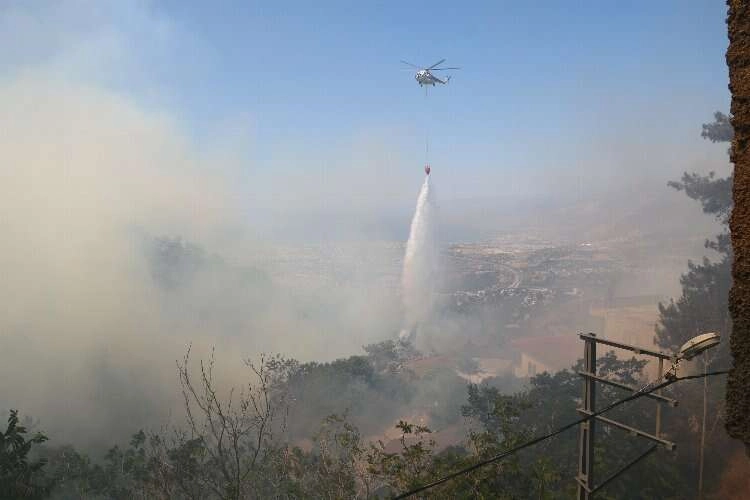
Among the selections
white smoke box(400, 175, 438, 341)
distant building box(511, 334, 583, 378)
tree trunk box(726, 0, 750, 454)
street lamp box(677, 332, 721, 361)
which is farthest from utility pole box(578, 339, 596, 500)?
white smoke box(400, 175, 438, 341)

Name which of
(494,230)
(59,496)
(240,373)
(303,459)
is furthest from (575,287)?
(494,230)

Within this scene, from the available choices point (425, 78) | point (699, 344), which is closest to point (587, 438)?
point (699, 344)

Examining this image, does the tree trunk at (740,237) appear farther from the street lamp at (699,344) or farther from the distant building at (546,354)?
the distant building at (546,354)


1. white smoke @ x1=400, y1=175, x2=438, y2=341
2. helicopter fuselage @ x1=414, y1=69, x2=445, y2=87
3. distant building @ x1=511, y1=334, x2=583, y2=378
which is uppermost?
helicopter fuselage @ x1=414, y1=69, x2=445, y2=87

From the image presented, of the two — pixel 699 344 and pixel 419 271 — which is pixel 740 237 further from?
pixel 419 271

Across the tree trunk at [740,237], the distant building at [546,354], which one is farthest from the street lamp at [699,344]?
the distant building at [546,354]

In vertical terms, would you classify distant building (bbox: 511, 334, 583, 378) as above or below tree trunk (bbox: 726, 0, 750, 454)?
below

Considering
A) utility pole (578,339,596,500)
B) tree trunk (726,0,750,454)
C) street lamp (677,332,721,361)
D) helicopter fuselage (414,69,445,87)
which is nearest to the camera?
tree trunk (726,0,750,454)

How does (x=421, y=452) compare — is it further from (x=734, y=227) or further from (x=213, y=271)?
(x=213, y=271)

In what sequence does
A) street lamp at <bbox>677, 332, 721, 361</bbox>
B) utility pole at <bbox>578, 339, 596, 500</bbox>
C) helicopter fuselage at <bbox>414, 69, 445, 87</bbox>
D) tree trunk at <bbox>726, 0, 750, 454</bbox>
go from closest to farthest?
tree trunk at <bbox>726, 0, 750, 454</bbox> → street lamp at <bbox>677, 332, 721, 361</bbox> → utility pole at <bbox>578, 339, 596, 500</bbox> → helicopter fuselage at <bbox>414, 69, 445, 87</bbox>

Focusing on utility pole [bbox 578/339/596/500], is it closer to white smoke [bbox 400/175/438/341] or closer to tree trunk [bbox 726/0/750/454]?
tree trunk [bbox 726/0/750/454]
